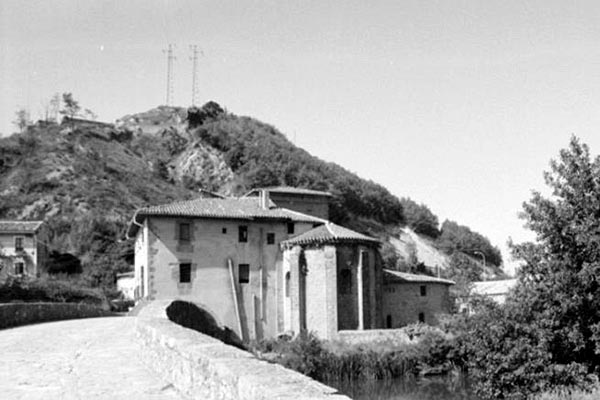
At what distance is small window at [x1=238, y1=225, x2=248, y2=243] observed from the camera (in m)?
41.1

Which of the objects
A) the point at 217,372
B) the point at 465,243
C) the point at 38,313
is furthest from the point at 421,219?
the point at 217,372

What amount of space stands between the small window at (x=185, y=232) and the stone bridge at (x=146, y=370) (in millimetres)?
23158

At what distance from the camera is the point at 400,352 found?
34219 millimetres

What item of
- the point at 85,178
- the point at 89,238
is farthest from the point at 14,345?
the point at 85,178

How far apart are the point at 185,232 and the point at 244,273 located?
15.6ft

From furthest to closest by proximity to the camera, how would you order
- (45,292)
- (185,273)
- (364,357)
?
(45,292)
(185,273)
(364,357)

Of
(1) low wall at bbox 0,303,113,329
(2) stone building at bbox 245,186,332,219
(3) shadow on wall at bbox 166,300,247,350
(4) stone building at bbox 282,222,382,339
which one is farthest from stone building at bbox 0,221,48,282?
(3) shadow on wall at bbox 166,300,247,350

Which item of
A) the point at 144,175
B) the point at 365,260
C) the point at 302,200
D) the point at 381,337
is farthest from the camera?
the point at 144,175

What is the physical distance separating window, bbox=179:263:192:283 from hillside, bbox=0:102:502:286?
66.4 feet

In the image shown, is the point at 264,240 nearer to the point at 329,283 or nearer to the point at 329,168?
the point at 329,283

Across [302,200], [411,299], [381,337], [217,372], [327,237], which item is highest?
[302,200]

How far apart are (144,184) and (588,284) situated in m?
70.1

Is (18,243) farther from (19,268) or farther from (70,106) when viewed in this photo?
(70,106)

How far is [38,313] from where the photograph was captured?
76.6 feet
